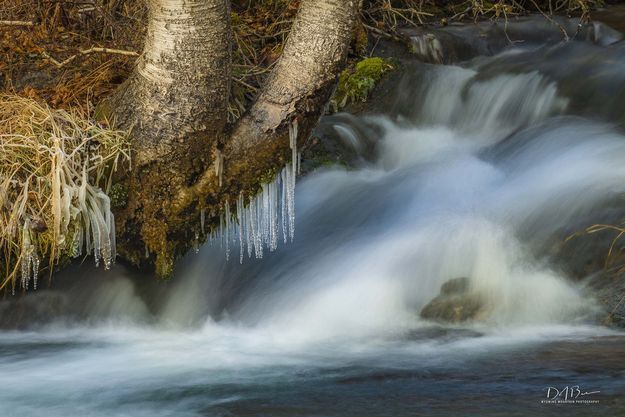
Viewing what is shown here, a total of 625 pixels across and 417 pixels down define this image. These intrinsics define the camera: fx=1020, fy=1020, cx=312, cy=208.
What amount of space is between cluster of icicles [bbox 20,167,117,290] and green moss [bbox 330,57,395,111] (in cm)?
254

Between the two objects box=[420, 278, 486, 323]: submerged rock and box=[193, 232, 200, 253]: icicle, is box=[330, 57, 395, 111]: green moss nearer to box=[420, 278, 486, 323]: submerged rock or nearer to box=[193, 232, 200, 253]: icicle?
box=[193, 232, 200, 253]: icicle

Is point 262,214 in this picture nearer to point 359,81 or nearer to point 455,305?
A: point 455,305

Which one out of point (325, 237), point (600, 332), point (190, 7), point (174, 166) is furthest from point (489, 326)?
point (190, 7)

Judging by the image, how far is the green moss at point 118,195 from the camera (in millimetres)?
5184

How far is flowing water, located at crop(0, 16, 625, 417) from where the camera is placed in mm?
4113

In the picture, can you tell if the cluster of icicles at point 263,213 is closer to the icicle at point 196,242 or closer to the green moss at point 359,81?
the icicle at point 196,242

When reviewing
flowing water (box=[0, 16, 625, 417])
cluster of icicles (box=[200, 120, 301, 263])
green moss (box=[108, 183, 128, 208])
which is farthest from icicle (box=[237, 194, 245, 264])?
green moss (box=[108, 183, 128, 208])

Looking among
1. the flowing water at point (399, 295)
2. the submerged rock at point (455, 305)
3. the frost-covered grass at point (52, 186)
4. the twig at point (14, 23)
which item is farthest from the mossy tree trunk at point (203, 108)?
the twig at point (14, 23)

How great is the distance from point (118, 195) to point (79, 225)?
0.31 metres

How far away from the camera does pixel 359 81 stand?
7305mm

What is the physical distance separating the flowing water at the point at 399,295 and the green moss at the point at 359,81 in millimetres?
208

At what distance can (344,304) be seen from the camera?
5348mm

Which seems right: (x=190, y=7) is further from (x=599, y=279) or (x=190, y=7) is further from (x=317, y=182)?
(x=599, y=279)

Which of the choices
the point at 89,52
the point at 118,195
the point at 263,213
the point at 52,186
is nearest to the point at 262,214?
the point at 263,213
